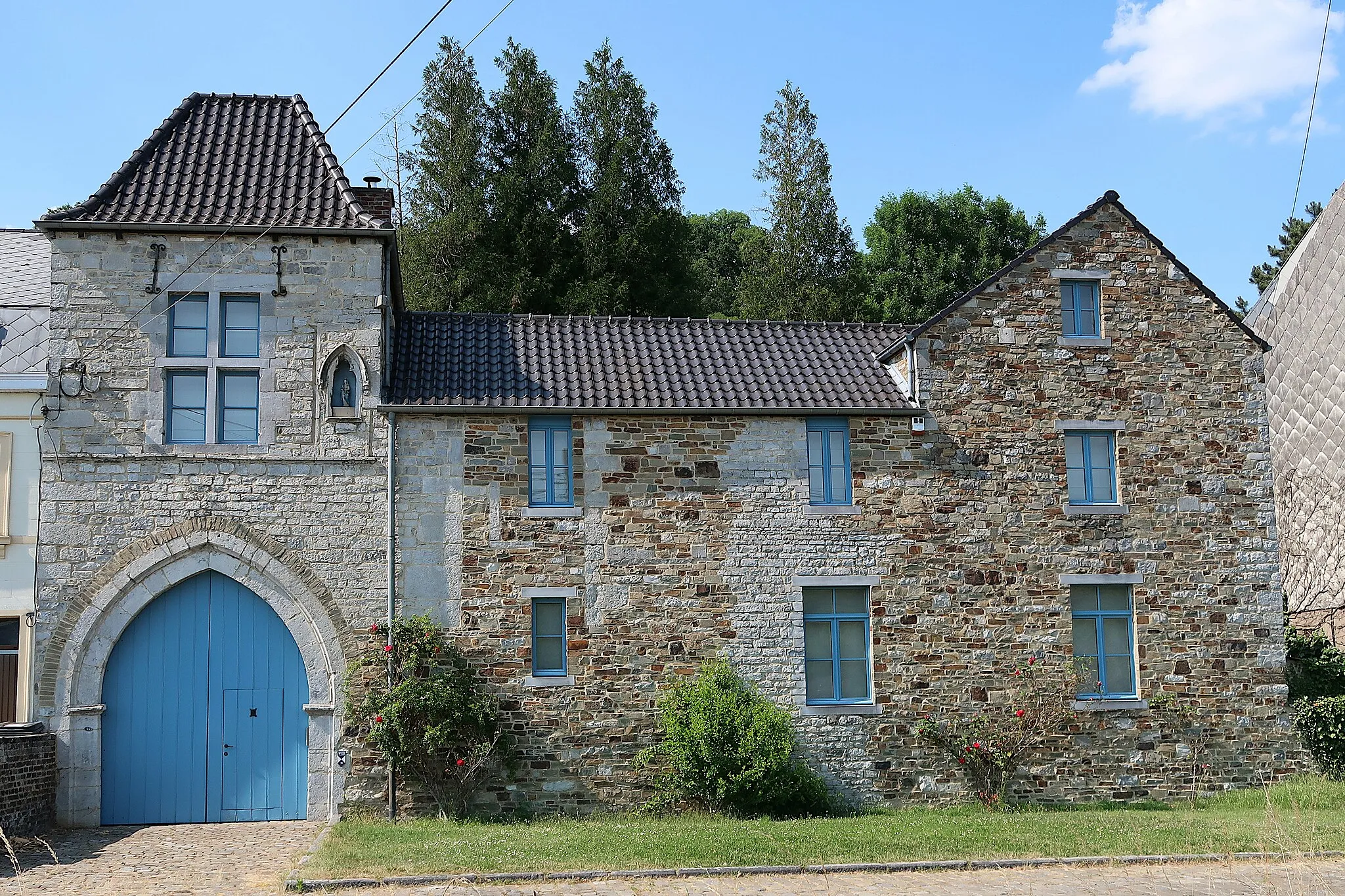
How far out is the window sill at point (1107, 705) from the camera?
51.6 feet

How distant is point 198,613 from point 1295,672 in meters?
14.7

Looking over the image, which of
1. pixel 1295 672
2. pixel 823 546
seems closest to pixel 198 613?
pixel 823 546

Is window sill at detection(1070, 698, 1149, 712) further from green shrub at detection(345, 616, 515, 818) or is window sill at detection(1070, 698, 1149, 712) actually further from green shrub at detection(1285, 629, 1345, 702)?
green shrub at detection(345, 616, 515, 818)

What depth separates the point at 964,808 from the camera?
15.2 metres

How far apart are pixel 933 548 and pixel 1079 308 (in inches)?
160

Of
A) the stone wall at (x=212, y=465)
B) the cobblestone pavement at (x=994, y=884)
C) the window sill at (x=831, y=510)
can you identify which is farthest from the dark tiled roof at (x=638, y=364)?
the cobblestone pavement at (x=994, y=884)

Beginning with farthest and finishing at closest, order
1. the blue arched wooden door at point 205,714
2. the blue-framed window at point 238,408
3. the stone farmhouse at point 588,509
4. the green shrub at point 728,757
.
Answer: the blue-framed window at point 238,408
the stone farmhouse at point 588,509
the blue arched wooden door at point 205,714
the green shrub at point 728,757

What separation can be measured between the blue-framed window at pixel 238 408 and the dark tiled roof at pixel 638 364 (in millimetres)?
1720

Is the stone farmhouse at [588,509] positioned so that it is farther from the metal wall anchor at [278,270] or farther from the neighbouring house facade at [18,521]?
the neighbouring house facade at [18,521]

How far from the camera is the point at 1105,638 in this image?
16.1 m

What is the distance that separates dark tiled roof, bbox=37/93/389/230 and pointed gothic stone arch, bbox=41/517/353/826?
3988mm

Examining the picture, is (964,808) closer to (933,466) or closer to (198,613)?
(933,466)

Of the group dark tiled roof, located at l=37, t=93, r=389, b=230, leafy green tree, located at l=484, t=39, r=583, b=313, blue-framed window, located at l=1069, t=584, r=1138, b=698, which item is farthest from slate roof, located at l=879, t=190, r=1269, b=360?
leafy green tree, located at l=484, t=39, r=583, b=313

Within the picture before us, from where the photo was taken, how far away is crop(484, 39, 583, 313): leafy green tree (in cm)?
3070
